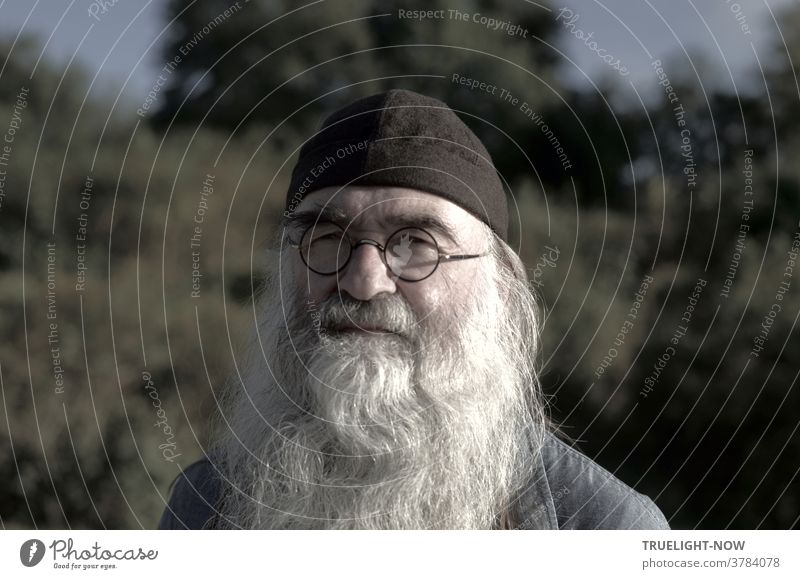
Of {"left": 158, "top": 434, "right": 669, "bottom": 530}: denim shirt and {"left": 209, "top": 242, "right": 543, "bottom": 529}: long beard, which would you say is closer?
{"left": 209, "top": 242, "right": 543, "bottom": 529}: long beard

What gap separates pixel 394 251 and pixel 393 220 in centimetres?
6

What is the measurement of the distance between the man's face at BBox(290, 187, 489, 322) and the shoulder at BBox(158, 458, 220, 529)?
528 millimetres

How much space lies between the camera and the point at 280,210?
272 cm

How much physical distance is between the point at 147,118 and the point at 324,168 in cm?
153

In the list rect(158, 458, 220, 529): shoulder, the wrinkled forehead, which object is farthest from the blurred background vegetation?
the wrinkled forehead

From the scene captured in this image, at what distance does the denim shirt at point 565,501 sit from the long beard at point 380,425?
0.04 metres

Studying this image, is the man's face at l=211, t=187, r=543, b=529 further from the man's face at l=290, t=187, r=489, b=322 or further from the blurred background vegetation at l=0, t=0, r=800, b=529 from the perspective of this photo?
the blurred background vegetation at l=0, t=0, r=800, b=529

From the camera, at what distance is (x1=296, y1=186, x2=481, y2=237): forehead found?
168cm

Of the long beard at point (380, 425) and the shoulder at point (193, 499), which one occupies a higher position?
the long beard at point (380, 425)

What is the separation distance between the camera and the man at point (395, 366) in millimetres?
1690

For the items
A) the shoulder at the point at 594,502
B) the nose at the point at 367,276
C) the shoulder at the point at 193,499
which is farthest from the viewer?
the shoulder at the point at 193,499
